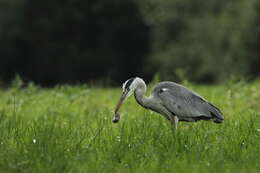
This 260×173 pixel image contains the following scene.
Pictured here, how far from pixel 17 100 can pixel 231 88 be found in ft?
14.2

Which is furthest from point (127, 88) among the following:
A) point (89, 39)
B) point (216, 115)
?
point (89, 39)

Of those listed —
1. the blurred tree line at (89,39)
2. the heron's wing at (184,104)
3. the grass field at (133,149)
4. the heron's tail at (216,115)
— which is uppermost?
the blurred tree line at (89,39)

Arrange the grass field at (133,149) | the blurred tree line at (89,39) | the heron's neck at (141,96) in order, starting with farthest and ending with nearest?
the blurred tree line at (89,39), the heron's neck at (141,96), the grass field at (133,149)

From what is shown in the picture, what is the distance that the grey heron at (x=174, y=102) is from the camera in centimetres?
800

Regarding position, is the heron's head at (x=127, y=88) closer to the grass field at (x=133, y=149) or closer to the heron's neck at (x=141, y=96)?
the heron's neck at (x=141, y=96)

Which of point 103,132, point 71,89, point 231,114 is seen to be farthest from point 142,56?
point 103,132

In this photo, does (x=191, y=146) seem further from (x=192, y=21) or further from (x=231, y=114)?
(x=192, y=21)

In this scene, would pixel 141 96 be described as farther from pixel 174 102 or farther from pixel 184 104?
pixel 184 104

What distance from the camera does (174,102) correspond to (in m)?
8.11

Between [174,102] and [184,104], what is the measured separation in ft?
0.42

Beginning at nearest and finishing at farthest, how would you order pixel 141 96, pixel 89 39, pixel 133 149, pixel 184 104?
pixel 133 149
pixel 184 104
pixel 141 96
pixel 89 39

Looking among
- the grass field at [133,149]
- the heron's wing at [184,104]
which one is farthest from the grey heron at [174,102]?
the grass field at [133,149]

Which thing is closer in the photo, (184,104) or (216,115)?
(216,115)

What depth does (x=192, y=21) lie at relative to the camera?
123 ft
